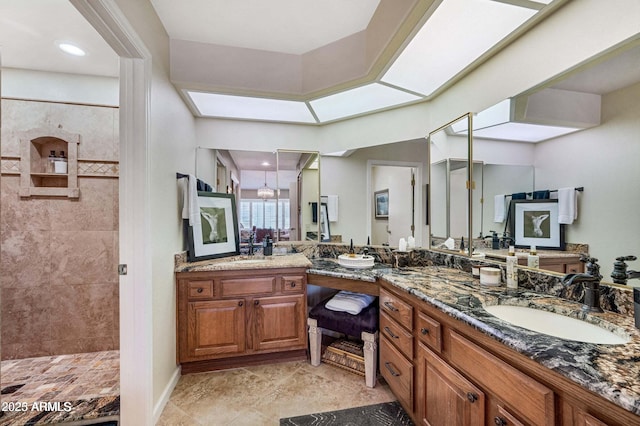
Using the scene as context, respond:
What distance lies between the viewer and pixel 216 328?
212cm

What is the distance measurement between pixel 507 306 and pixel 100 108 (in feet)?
11.6

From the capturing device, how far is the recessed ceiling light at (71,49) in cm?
198

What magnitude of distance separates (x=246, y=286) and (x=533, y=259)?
2.01 metres

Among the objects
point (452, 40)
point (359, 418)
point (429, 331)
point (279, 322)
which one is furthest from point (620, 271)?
point (279, 322)

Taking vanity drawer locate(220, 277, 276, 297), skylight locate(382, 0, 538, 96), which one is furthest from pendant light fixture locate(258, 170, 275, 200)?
skylight locate(382, 0, 538, 96)

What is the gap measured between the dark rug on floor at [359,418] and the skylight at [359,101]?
7.83ft

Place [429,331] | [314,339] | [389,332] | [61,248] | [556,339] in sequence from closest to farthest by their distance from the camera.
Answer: [556,339] → [429,331] → [389,332] → [314,339] → [61,248]

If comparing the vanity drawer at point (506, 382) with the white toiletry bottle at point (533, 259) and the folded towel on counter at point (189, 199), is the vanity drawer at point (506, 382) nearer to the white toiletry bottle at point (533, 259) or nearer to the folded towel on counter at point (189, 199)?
the white toiletry bottle at point (533, 259)

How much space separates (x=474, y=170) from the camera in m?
1.87

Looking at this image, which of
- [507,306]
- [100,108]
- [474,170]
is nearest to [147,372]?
[507,306]

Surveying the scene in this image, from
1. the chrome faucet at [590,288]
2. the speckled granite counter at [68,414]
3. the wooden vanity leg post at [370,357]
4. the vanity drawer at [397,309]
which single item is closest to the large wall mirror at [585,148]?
the chrome faucet at [590,288]

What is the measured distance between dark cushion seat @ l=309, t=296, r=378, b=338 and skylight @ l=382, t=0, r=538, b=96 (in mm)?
1832

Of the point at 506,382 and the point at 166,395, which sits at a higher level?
the point at 506,382

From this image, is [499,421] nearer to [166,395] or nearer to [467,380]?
[467,380]
